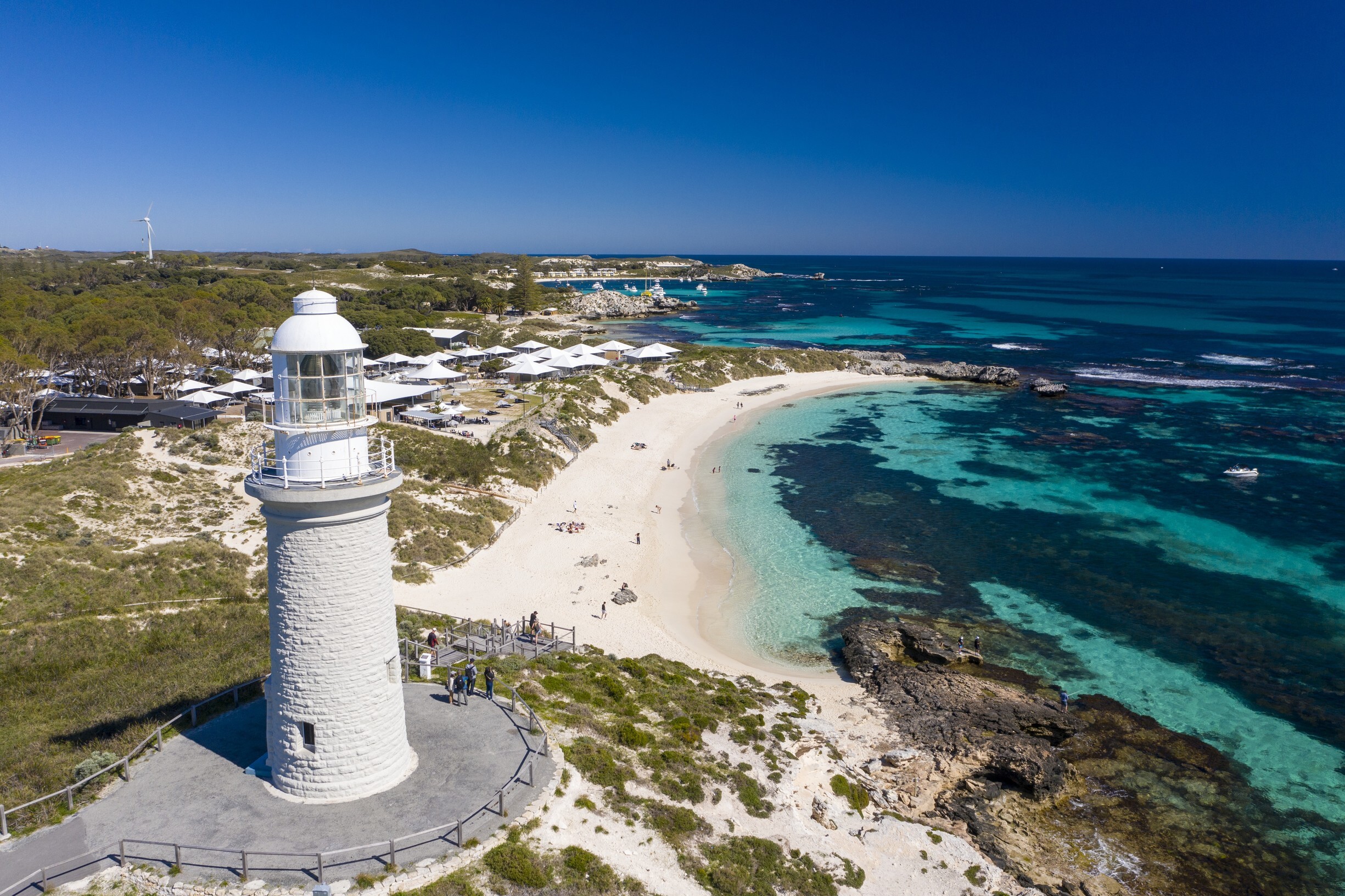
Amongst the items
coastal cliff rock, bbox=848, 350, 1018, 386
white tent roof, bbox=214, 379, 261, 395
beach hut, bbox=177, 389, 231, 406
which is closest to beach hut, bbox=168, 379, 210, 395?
white tent roof, bbox=214, 379, 261, 395

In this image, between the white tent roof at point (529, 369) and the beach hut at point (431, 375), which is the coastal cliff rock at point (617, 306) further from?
the beach hut at point (431, 375)

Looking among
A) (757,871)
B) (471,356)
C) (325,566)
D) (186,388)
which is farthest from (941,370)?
(325,566)

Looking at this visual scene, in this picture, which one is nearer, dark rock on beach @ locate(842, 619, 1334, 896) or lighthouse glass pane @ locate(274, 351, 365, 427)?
lighthouse glass pane @ locate(274, 351, 365, 427)

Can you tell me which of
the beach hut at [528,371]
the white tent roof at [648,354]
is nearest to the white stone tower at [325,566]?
the beach hut at [528,371]

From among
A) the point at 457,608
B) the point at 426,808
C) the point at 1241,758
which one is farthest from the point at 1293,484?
the point at 426,808

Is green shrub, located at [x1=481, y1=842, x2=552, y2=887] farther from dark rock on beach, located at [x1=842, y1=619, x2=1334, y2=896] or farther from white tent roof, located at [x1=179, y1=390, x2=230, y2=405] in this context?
white tent roof, located at [x1=179, y1=390, x2=230, y2=405]

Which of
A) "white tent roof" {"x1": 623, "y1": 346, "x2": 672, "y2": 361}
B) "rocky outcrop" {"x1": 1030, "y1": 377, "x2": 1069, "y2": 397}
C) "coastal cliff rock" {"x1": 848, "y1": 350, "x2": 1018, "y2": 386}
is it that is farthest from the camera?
"coastal cliff rock" {"x1": 848, "y1": 350, "x2": 1018, "y2": 386}

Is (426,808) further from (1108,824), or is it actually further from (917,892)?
(1108,824)
